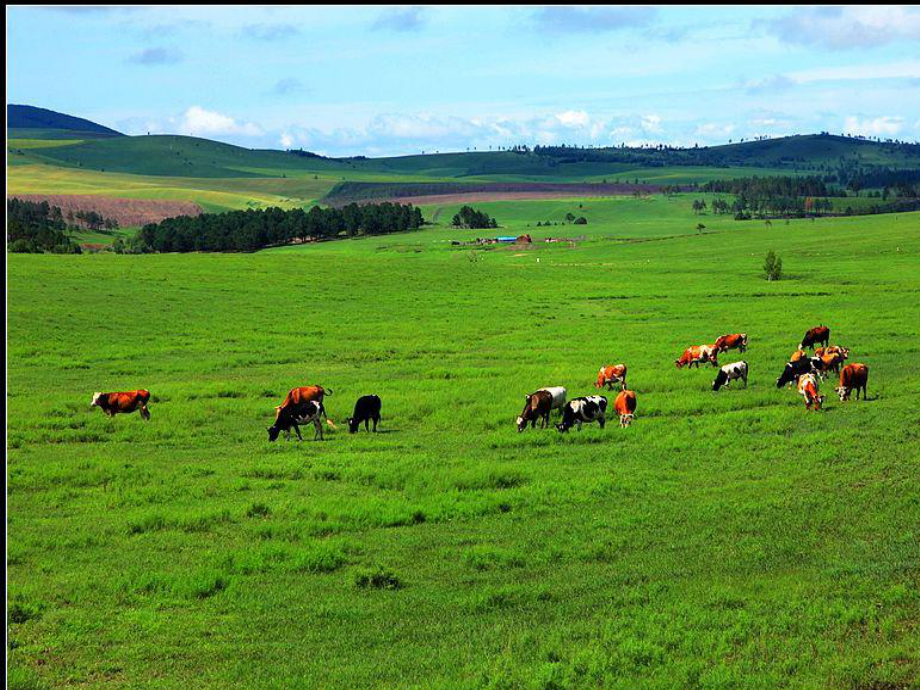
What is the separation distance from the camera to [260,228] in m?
131

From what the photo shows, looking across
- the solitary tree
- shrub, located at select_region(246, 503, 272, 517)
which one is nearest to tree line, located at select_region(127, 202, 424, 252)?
the solitary tree

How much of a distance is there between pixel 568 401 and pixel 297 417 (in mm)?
6817

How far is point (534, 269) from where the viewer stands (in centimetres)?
8925

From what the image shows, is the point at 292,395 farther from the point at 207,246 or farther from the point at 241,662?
the point at 207,246

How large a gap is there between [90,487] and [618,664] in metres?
11.8

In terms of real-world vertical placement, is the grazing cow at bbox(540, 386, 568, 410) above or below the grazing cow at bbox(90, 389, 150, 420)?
above

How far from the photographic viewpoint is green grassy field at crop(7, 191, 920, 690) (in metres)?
11.0

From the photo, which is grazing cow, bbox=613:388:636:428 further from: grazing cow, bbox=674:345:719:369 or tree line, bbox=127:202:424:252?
tree line, bbox=127:202:424:252

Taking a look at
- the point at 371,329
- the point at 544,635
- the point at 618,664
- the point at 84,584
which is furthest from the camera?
the point at 371,329

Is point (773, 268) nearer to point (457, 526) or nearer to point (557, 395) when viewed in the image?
point (557, 395)

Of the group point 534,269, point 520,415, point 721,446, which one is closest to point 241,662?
point 721,446

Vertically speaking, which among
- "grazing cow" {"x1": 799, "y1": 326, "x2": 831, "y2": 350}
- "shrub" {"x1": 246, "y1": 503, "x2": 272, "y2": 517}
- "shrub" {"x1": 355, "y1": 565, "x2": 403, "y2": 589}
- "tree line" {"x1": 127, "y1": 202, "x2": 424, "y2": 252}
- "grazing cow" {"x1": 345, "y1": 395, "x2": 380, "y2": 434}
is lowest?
"shrub" {"x1": 246, "y1": 503, "x2": 272, "y2": 517}

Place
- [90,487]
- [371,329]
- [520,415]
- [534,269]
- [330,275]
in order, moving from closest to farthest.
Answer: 1. [90,487]
2. [520,415]
3. [371,329]
4. [330,275]
5. [534,269]

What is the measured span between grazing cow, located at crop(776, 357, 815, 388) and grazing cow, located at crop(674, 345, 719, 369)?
4.75 meters
